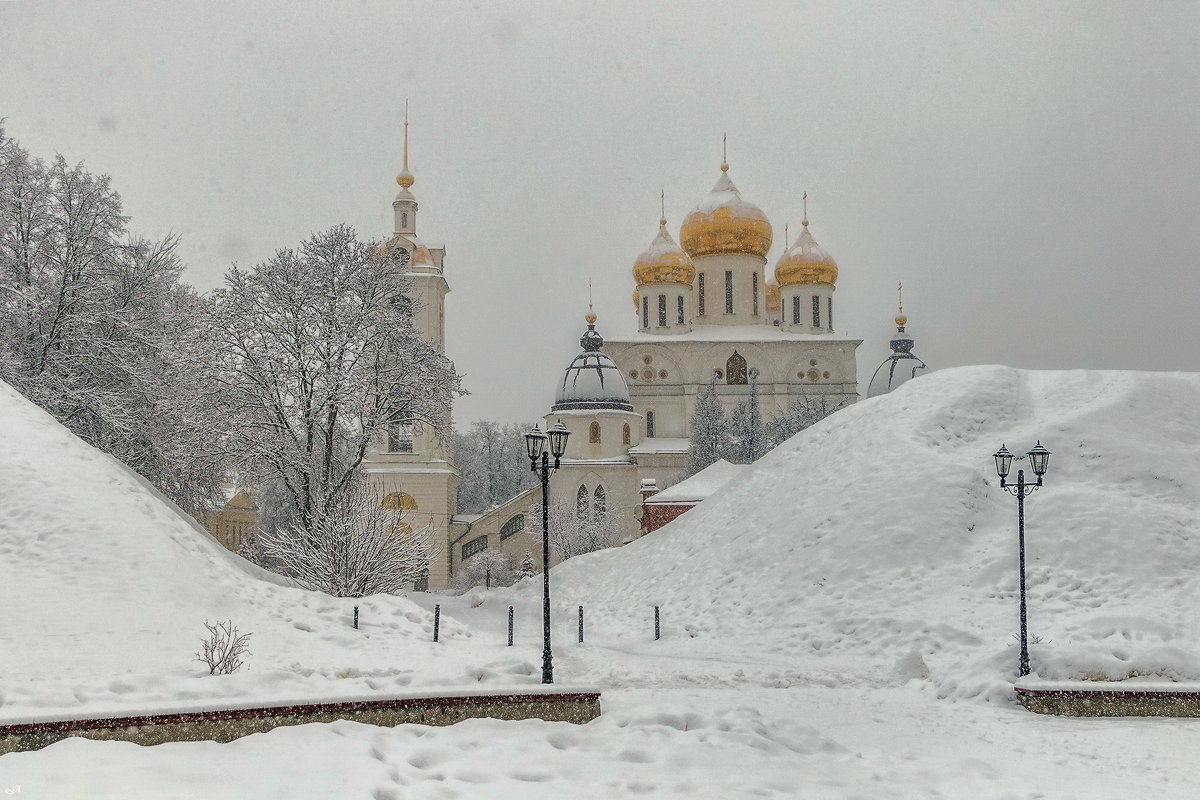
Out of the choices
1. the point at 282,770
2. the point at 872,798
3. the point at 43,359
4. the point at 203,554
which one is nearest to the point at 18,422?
the point at 203,554

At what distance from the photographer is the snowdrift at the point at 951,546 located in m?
16.6

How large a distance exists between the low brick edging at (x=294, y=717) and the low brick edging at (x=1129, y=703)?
18.7 ft

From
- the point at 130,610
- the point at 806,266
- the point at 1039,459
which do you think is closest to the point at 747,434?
the point at 806,266

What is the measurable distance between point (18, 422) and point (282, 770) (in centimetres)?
1167

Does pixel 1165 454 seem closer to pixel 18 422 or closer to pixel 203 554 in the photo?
pixel 203 554

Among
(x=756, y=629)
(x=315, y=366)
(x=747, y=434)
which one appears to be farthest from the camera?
(x=747, y=434)

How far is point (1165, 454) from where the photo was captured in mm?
23250

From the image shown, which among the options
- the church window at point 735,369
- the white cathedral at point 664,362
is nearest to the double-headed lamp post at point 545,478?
the white cathedral at point 664,362

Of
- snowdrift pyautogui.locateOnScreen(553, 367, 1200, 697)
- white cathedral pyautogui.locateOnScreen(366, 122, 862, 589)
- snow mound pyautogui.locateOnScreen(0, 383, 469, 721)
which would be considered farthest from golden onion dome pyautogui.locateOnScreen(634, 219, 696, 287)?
snow mound pyautogui.locateOnScreen(0, 383, 469, 721)

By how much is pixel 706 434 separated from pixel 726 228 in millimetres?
15893

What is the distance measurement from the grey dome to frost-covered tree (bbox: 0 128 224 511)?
30.3m

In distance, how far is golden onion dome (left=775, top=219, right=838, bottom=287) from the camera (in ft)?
221

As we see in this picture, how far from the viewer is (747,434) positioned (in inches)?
2251

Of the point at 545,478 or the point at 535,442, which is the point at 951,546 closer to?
the point at 545,478
